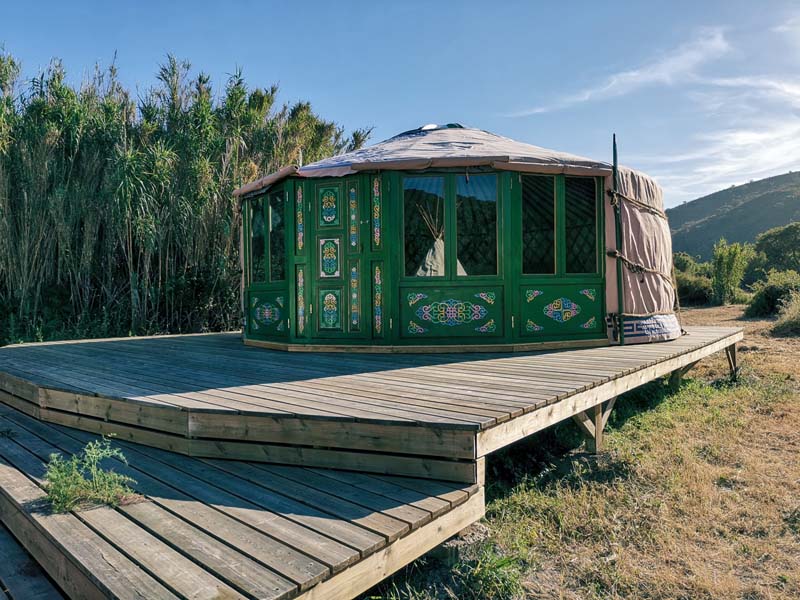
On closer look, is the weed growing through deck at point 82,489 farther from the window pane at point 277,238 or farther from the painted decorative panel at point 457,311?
the window pane at point 277,238

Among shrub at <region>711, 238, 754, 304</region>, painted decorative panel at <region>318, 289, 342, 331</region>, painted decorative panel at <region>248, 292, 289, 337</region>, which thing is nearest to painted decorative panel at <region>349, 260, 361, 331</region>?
painted decorative panel at <region>318, 289, 342, 331</region>

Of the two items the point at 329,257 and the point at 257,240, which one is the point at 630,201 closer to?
the point at 329,257

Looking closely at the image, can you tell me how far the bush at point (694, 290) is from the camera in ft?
50.2

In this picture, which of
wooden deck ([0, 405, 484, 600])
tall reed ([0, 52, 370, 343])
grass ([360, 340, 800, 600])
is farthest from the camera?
tall reed ([0, 52, 370, 343])

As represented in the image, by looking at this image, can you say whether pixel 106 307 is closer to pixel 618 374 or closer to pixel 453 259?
pixel 453 259

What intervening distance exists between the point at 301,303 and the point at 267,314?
0.67 metres

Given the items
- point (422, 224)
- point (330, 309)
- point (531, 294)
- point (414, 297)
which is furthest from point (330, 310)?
point (531, 294)

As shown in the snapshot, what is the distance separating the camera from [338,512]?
1.79 m

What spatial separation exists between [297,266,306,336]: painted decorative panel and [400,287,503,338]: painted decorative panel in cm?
99

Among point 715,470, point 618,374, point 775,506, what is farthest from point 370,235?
point 775,506

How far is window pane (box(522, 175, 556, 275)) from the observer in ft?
15.5

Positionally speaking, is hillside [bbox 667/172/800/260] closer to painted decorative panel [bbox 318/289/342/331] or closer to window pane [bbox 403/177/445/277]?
window pane [bbox 403/177/445/277]

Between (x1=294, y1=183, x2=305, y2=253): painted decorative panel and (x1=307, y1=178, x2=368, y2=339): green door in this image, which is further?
(x1=294, y1=183, x2=305, y2=253): painted decorative panel

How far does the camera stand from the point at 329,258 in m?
4.87
